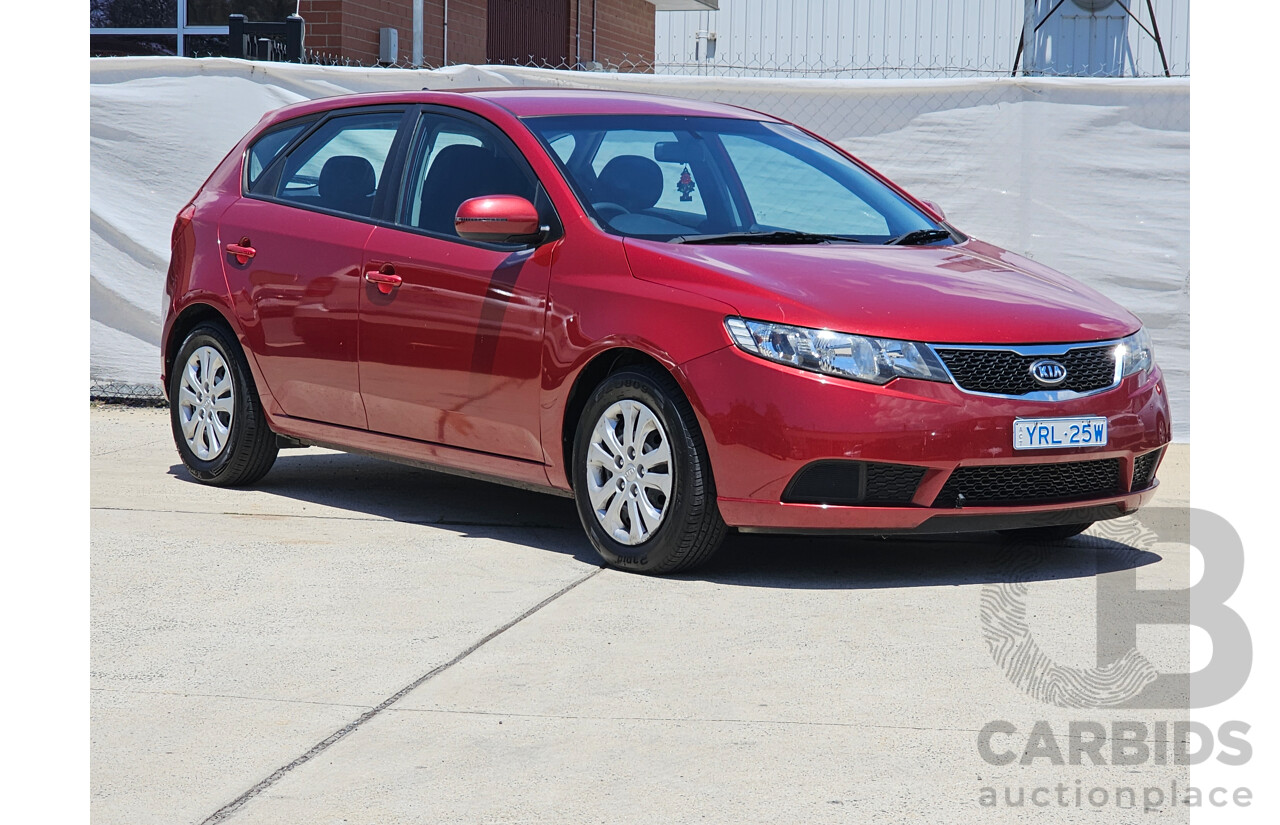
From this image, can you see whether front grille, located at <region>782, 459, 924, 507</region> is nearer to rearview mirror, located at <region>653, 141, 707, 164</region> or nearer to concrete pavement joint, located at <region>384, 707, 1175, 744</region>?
concrete pavement joint, located at <region>384, 707, 1175, 744</region>

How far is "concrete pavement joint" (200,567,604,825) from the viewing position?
12.0 ft

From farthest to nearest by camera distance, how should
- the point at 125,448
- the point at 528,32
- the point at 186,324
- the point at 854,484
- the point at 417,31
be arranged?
the point at 528,32 → the point at 417,31 → the point at 125,448 → the point at 186,324 → the point at 854,484

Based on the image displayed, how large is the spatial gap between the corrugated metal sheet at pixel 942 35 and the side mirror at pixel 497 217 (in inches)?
585

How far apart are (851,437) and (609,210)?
146cm

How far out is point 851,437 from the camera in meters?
5.49

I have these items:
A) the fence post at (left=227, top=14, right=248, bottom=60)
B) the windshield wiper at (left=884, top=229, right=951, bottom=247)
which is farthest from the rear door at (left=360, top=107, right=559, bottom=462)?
the fence post at (left=227, top=14, right=248, bottom=60)

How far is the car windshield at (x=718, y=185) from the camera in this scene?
6.39 meters

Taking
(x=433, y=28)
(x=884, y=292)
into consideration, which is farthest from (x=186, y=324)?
(x=433, y=28)

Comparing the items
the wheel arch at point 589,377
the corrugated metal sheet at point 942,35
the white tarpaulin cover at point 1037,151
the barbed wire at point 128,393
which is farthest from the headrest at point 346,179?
the corrugated metal sheet at point 942,35

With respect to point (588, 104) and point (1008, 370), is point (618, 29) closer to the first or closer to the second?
point (588, 104)

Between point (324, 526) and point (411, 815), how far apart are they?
3526 millimetres

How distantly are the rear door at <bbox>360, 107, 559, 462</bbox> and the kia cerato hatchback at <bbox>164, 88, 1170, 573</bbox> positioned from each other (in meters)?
0.01
